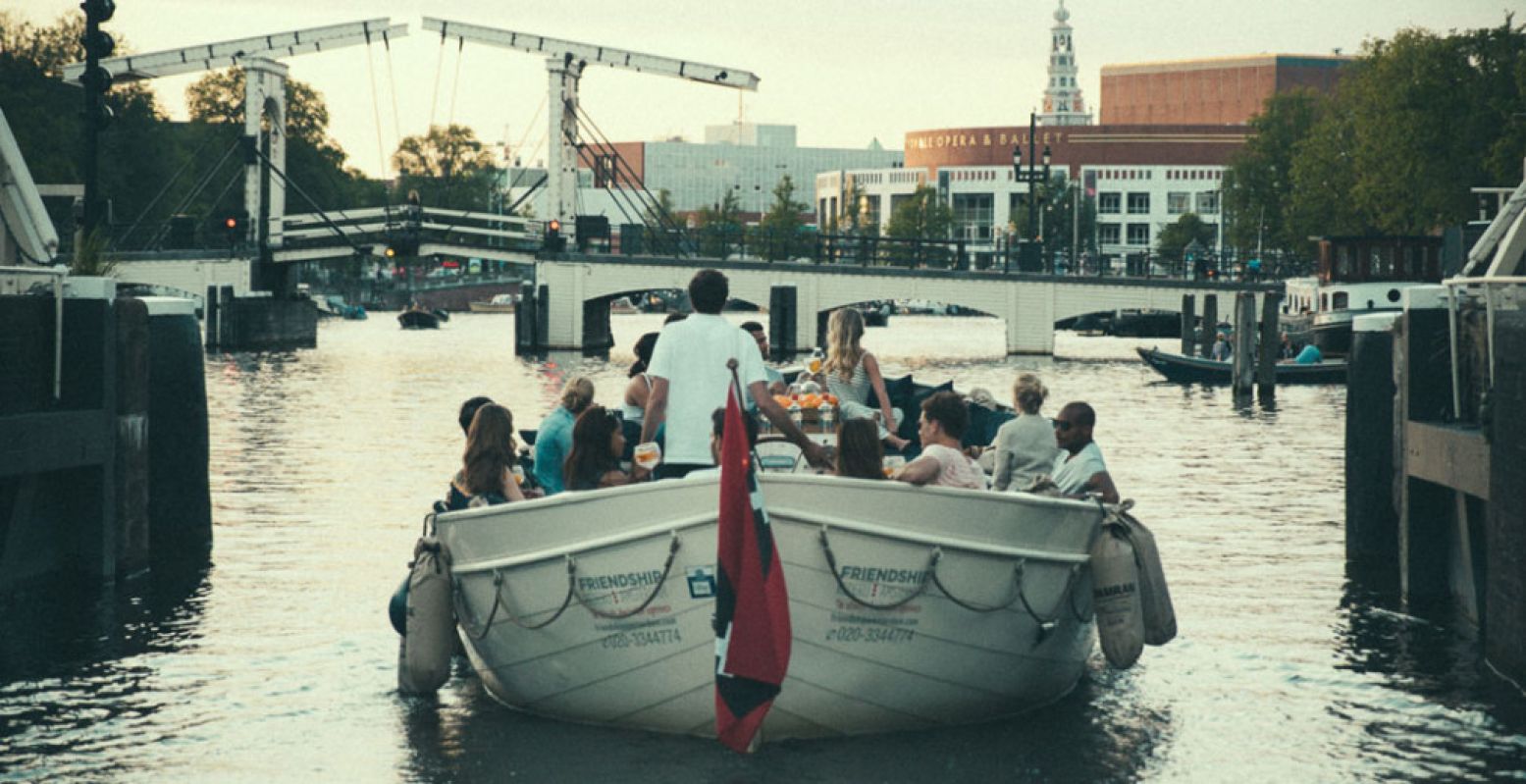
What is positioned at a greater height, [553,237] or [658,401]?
[553,237]

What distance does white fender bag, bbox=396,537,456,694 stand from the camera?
9648 mm

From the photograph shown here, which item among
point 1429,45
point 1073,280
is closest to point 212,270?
point 1073,280

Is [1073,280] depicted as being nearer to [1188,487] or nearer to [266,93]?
[266,93]

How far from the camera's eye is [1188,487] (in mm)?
21500

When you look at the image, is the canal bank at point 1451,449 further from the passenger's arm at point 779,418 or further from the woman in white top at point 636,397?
the woman in white top at point 636,397

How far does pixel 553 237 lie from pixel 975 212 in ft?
332

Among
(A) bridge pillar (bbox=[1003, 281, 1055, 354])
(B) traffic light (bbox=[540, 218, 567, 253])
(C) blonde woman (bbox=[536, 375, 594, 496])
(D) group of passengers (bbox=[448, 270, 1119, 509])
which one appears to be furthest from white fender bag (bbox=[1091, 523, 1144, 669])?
(B) traffic light (bbox=[540, 218, 567, 253])

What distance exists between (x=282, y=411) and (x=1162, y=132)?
12612cm

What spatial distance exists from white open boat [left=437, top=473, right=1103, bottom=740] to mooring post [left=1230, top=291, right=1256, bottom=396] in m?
30.5

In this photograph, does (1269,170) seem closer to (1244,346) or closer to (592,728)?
(1244,346)

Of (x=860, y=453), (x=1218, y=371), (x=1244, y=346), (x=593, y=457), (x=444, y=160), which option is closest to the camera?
(x=860, y=453)

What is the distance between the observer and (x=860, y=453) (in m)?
8.88

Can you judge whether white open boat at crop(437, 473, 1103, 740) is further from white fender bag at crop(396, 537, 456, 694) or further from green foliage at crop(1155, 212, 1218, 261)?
green foliage at crop(1155, 212, 1218, 261)

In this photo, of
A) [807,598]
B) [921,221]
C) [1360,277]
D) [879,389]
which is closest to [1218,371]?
[1360,277]
